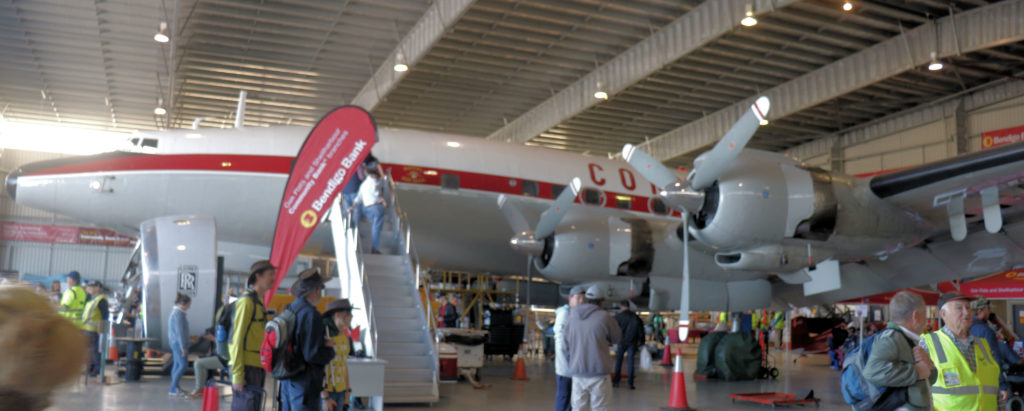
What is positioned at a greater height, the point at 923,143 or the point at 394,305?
the point at 923,143

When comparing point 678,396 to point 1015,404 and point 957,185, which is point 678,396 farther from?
point 957,185

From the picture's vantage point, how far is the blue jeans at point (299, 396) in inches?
191

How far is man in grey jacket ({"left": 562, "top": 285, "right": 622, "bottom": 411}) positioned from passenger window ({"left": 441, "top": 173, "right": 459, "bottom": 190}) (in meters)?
5.72

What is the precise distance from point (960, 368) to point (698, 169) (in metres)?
4.75

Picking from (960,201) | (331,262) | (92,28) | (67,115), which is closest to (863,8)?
(960,201)

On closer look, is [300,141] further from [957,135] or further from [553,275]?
[957,135]

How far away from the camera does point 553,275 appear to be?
11266 millimetres

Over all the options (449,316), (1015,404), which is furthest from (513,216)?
(1015,404)

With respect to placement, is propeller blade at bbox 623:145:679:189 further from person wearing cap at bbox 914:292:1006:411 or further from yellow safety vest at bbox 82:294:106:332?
yellow safety vest at bbox 82:294:106:332

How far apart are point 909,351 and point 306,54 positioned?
56.0 ft

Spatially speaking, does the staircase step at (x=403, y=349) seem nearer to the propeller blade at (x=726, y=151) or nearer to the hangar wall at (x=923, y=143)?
the propeller blade at (x=726, y=151)

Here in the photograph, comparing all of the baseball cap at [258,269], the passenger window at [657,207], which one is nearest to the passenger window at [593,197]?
the passenger window at [657,207]

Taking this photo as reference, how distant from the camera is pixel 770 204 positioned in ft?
28.4

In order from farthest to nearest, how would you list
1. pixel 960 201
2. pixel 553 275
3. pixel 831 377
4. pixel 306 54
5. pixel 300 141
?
pixel 306 54
pixel 831 377
pixel 300 141
pixel 553 275
pixel 960 201
